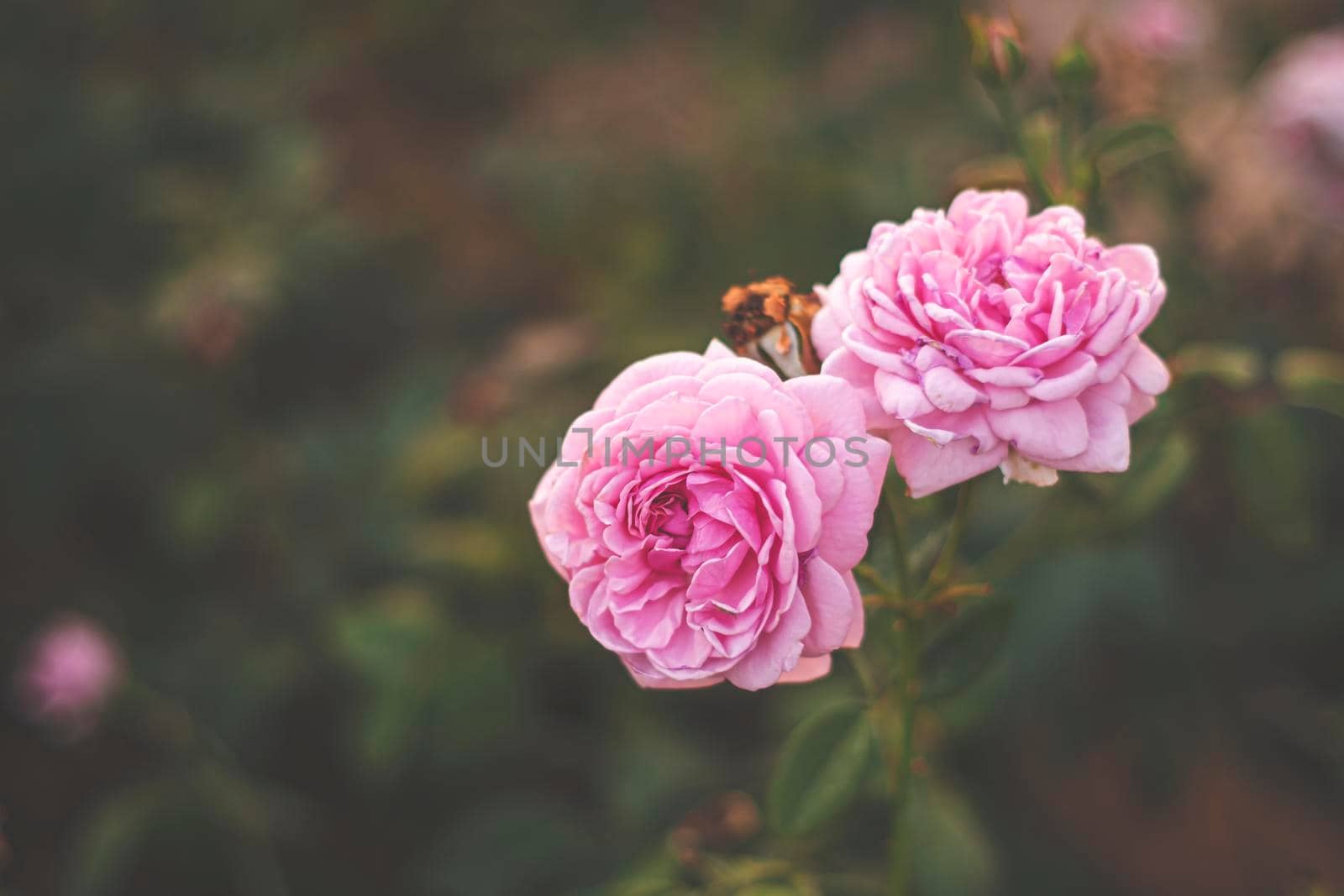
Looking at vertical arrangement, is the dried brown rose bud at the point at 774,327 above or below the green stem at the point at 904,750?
above

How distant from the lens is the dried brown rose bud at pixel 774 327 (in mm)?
646

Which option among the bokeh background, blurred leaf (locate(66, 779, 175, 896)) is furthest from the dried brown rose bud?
blurred leaf (locate(66, 779, 175, 896))

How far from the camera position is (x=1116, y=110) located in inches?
48.9

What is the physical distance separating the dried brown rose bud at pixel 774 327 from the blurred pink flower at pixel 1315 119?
3.75 ft

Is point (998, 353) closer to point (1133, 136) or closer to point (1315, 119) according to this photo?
point (1133, 136)

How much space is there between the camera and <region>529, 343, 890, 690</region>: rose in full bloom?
20.9 inches

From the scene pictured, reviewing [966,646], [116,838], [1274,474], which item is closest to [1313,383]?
[1274,474]

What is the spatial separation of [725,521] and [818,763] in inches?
9.7

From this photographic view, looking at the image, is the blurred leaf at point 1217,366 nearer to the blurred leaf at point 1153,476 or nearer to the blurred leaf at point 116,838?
the blurred leaf at point 1153,476

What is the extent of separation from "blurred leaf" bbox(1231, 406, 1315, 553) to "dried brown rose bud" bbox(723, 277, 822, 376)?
0.52 m

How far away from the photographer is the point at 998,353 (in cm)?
55

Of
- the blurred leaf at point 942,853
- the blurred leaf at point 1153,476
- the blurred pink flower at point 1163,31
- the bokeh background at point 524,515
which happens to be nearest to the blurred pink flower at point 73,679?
the bokeh background at point 524,515

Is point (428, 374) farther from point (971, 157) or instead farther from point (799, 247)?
point (971, 157)

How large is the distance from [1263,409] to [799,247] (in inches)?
37.2
